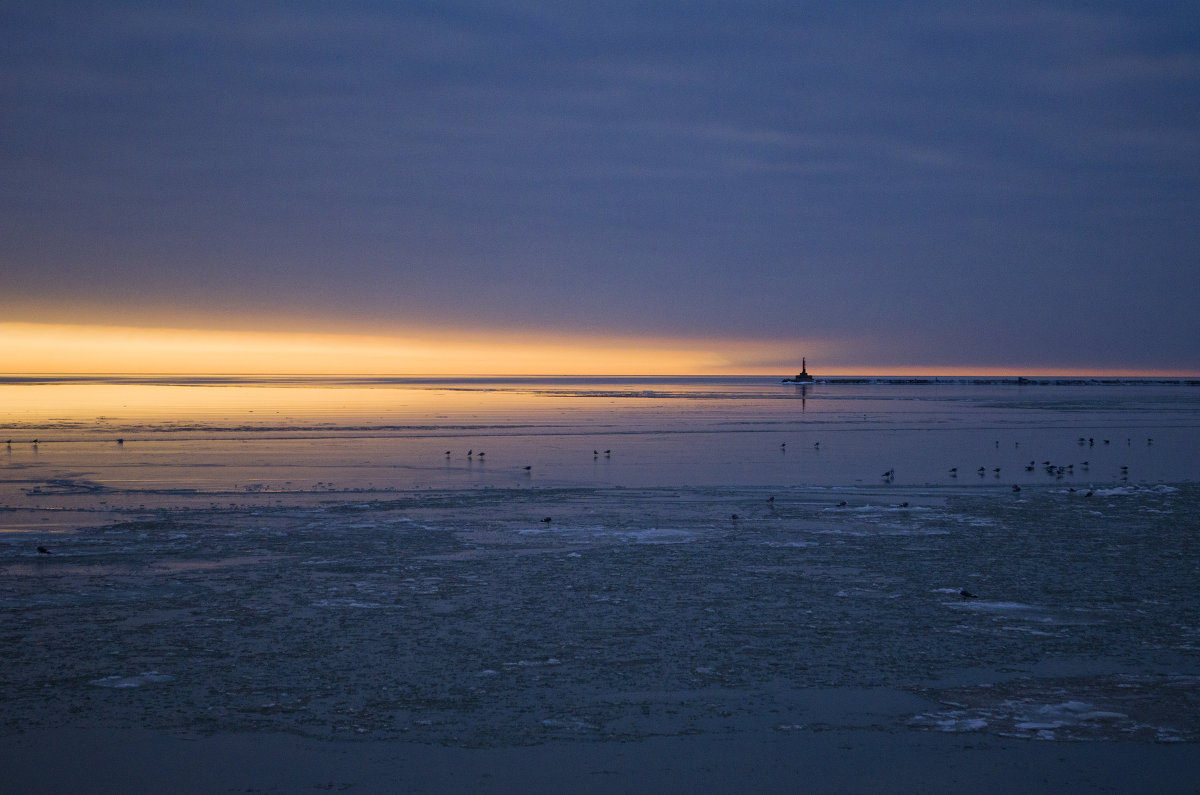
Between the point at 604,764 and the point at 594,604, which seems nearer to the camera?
the point at 604,764

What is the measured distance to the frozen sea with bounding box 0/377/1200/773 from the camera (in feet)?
25.4

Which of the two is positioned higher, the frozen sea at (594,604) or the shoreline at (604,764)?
the frozen sea at (594,604)

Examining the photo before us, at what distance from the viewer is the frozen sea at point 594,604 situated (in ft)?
25.4

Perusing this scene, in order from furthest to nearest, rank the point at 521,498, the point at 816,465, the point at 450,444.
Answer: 1. the point at 450,444
2. the point at 816,465
3. the point at 521,498

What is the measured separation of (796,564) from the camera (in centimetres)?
1325

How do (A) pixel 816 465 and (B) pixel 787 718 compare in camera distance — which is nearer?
(B) pixel 787 718

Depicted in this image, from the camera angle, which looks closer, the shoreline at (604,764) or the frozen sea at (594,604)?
the shoreline at (604,764)

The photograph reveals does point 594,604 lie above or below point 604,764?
above

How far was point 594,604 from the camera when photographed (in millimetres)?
10930

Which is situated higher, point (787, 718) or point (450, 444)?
point (450, 444)

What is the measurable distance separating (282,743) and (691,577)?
640 cm

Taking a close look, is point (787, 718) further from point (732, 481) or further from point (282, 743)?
point (732, 481)

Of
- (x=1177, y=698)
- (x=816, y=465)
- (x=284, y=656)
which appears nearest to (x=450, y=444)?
(x=816, y=465)

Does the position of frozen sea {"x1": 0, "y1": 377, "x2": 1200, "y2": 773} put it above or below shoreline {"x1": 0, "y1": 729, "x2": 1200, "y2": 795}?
above
